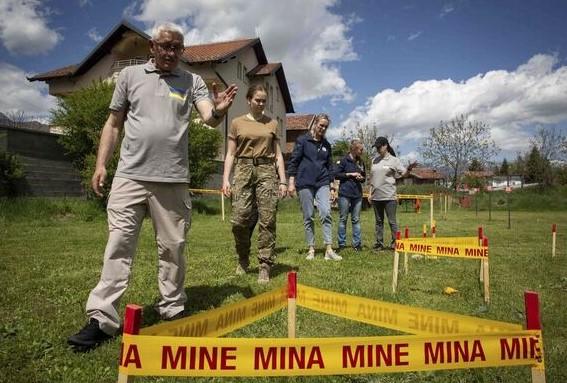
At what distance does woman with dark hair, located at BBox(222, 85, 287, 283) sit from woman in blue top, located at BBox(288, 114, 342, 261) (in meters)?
1.77

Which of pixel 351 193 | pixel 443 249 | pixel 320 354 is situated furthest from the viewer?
pixel 351 193

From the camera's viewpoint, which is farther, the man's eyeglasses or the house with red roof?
the house with red roof

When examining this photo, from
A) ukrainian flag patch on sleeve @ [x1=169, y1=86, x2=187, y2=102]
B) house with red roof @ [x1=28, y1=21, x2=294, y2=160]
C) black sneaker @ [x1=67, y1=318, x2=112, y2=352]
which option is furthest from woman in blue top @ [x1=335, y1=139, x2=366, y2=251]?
house with red roof @ [x1=28, y1=21, x2=294, y2=160]

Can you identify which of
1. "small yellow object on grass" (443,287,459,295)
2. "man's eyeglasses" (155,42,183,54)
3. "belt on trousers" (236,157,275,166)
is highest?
"man's eyeglasses" (155,42,183,54)

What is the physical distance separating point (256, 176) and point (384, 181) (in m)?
3.95

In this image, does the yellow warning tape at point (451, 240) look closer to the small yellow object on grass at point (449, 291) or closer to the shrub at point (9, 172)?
the small yellow object on grass at point (449, 291)

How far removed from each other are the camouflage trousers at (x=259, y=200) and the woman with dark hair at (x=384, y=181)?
373 cm

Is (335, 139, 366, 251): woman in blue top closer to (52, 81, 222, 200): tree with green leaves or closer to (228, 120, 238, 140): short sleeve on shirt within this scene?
(228, 120, 238, 140): short sleeve on shirt

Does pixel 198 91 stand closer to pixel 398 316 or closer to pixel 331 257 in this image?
pixel 398 316

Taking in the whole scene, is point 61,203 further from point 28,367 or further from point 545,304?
point 545,304

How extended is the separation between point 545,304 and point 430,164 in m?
47.5

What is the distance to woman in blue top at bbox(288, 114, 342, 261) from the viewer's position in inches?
285

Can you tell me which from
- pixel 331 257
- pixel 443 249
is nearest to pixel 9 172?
pixel 331 257

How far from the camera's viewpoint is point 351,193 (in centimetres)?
881
